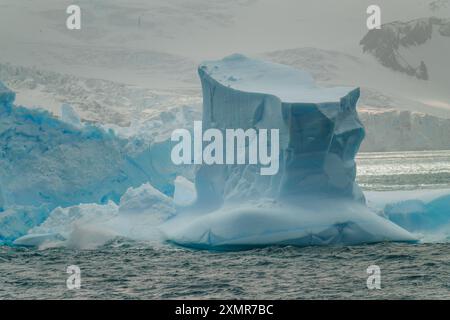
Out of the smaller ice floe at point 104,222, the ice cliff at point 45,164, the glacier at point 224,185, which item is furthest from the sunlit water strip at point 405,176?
the smaller ice floe at point 104,222

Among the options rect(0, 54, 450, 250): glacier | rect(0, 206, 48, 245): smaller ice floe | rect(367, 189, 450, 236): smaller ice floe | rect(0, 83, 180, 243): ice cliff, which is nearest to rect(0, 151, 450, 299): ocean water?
rect(0, 54, 450, 250): glacier

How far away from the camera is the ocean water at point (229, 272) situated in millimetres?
15414

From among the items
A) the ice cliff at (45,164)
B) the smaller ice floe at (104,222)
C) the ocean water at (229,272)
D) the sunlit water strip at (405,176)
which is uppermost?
the ice cliff at (45,164)

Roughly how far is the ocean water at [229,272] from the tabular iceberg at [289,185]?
35cm

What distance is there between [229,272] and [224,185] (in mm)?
4683

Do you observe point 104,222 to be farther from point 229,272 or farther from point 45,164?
point 229,272

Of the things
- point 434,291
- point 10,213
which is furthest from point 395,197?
point 10,213

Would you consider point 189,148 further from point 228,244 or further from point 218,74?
point 228,244

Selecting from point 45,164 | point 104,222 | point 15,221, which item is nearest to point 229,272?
point 104,222

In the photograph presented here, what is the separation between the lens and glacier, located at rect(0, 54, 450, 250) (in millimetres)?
19547

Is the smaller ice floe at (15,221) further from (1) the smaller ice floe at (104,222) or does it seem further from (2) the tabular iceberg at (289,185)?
(2) the tabular iceberg at (289,185)

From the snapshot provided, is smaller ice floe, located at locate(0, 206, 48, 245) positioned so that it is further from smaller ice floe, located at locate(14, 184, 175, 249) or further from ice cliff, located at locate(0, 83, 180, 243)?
smaller ice floe, located at locate(14, 184, 175, 249)

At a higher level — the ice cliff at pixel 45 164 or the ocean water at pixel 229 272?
the ice cliff at pixel 45 164
